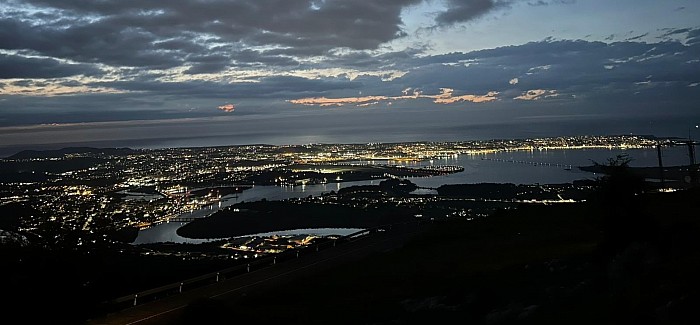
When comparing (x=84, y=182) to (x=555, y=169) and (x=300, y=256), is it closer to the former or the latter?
(x=300, y=256)

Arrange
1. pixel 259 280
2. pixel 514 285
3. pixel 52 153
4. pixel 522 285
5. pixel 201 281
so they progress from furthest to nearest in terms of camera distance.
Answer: pixel 52 153 < pixel 201 281 < pixel 259 280 < pixel 514 285 < pixel 522 285

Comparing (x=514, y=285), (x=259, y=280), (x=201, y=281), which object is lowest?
(x=259, y=280)

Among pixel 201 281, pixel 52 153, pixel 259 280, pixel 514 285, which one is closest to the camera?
pixel 514 285

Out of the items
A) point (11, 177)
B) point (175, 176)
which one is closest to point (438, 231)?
point (11, 177)

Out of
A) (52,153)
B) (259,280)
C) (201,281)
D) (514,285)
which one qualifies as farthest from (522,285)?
(52,153)

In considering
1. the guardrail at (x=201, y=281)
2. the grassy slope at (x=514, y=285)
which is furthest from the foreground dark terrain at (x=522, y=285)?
the guardrail at (x=201, y=281)

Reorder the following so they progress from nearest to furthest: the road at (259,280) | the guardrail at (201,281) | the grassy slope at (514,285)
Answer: the grassy slope at (514,285)
the road at (259,280)
the guardrail at (201,281)

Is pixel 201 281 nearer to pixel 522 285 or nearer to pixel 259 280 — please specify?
pixel 259 280

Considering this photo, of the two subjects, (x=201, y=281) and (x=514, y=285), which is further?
(x=201, y=281)

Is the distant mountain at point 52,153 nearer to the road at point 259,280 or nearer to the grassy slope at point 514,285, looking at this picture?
the road at point 259,280
